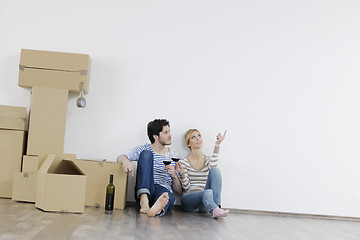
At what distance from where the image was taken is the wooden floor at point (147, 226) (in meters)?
2.47

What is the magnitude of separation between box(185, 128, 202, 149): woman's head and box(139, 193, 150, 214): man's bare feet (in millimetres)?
840

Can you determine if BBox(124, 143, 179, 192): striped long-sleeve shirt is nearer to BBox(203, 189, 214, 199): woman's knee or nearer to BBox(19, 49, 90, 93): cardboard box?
BBox(203, 189, 214, 199): woman's knee

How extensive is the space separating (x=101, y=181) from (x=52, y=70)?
1169 mm

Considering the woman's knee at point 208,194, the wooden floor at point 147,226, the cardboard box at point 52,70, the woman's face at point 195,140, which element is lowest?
the wooden floor at point 147,226

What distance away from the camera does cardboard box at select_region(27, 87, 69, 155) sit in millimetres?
4035

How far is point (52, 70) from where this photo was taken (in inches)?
162

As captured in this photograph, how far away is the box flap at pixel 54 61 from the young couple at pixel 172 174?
0.87 meters

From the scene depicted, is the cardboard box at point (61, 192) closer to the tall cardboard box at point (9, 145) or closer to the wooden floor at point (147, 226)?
the wooden floor at point (147, 226)

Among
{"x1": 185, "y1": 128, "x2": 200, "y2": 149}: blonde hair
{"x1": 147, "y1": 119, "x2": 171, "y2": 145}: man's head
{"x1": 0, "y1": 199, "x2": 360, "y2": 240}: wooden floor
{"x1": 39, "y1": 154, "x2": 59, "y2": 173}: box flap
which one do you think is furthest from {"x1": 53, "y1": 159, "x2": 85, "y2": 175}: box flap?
{"x1": 185, "y1": 128, "x2": 200, "y2": 149}: blonde hair

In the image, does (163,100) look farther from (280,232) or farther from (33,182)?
(280,232)

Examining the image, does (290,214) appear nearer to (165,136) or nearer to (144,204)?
(165,136)

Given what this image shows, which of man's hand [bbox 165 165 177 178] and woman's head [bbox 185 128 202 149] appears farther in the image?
woman's head [bbox 185 128 202 149]

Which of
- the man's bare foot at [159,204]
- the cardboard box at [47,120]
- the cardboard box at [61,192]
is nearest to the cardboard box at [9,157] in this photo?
the cardboard box at [47,120]

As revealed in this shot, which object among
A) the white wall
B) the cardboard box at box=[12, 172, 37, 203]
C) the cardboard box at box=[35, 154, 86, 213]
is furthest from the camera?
the white wall
